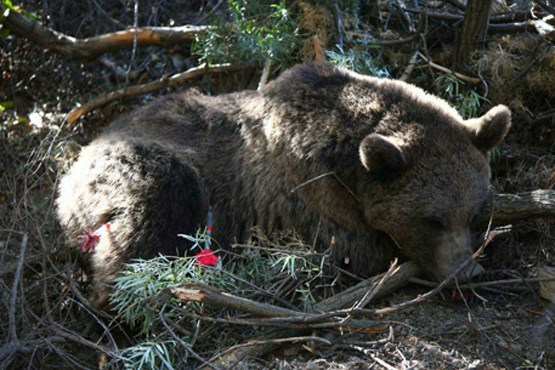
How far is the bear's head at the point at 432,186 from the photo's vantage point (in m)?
5.18

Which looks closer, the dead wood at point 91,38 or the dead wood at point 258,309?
the dead wood at point 258,309

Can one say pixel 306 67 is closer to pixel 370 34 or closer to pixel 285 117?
pixel 285 117

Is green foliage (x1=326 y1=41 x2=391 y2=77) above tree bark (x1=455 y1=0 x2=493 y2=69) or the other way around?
the other way around

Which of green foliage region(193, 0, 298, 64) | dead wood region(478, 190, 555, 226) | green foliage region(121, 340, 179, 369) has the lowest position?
green foliage region(121, 340, 179, 369)

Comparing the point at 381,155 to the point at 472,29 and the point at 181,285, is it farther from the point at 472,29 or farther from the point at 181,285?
the point at 472,29

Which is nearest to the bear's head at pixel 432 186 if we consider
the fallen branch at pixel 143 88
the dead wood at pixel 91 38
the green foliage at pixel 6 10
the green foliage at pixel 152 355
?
the green foliage at pixel 152 355

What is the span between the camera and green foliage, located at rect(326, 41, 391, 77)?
721 cm

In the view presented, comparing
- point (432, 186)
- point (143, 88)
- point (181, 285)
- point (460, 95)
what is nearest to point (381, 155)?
point (432, 186)

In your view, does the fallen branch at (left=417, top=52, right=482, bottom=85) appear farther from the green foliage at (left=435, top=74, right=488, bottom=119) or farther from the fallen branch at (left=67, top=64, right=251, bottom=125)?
the fallen branch at (left=67, top=64, right=251, bottom=125)

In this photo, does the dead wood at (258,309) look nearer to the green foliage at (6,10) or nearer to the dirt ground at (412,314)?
the dirt ground at (412,314)

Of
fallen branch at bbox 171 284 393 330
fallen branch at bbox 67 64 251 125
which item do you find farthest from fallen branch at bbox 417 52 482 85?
fallen branch at bbox 171 284 393 330

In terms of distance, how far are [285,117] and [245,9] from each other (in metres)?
2.48

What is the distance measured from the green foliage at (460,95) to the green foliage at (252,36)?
1713 mm

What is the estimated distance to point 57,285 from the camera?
18.6ft
